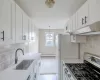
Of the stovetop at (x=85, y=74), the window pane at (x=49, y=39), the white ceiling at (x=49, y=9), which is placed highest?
the white ceiling at (x=49, y=9)

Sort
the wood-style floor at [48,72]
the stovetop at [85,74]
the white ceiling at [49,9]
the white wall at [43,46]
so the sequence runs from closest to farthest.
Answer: the stovetop at [85,74] → the white ceiling at [49,9] → the wood-style floor at [48,72] → the white wall at [43,46]

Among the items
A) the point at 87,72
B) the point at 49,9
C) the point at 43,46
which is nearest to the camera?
the point at 87,72

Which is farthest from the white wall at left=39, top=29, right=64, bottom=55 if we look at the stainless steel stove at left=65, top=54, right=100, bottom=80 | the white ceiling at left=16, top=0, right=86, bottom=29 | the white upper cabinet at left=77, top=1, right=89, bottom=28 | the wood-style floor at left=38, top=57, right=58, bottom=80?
the white upper cabinet at left=77, top=1, right=89, bottom=28

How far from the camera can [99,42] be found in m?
1.97

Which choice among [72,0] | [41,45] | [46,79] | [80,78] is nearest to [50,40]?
[41,45]

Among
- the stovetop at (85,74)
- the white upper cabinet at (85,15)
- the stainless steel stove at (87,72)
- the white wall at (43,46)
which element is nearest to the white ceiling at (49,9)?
the white upper cabinet at (85,15)

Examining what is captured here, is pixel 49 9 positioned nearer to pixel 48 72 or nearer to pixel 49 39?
pixel 48 72

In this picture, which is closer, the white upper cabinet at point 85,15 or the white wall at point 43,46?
the white upper cabinet at point 85,15

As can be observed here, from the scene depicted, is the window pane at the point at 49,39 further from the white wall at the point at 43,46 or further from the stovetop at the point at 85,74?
the stovetop at the point at 85,74

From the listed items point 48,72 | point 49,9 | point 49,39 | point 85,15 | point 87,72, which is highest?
point 49,9

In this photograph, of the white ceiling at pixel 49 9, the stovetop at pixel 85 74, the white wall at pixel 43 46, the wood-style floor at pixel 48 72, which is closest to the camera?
the stovetop at pixel 85 74

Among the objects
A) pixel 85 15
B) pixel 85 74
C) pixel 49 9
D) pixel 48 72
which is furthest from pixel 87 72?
pixel 48 72

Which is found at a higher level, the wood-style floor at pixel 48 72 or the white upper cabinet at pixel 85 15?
the white upper cabinet at pixel 85 15

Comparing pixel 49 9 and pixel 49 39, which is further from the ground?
pixel 49 9
